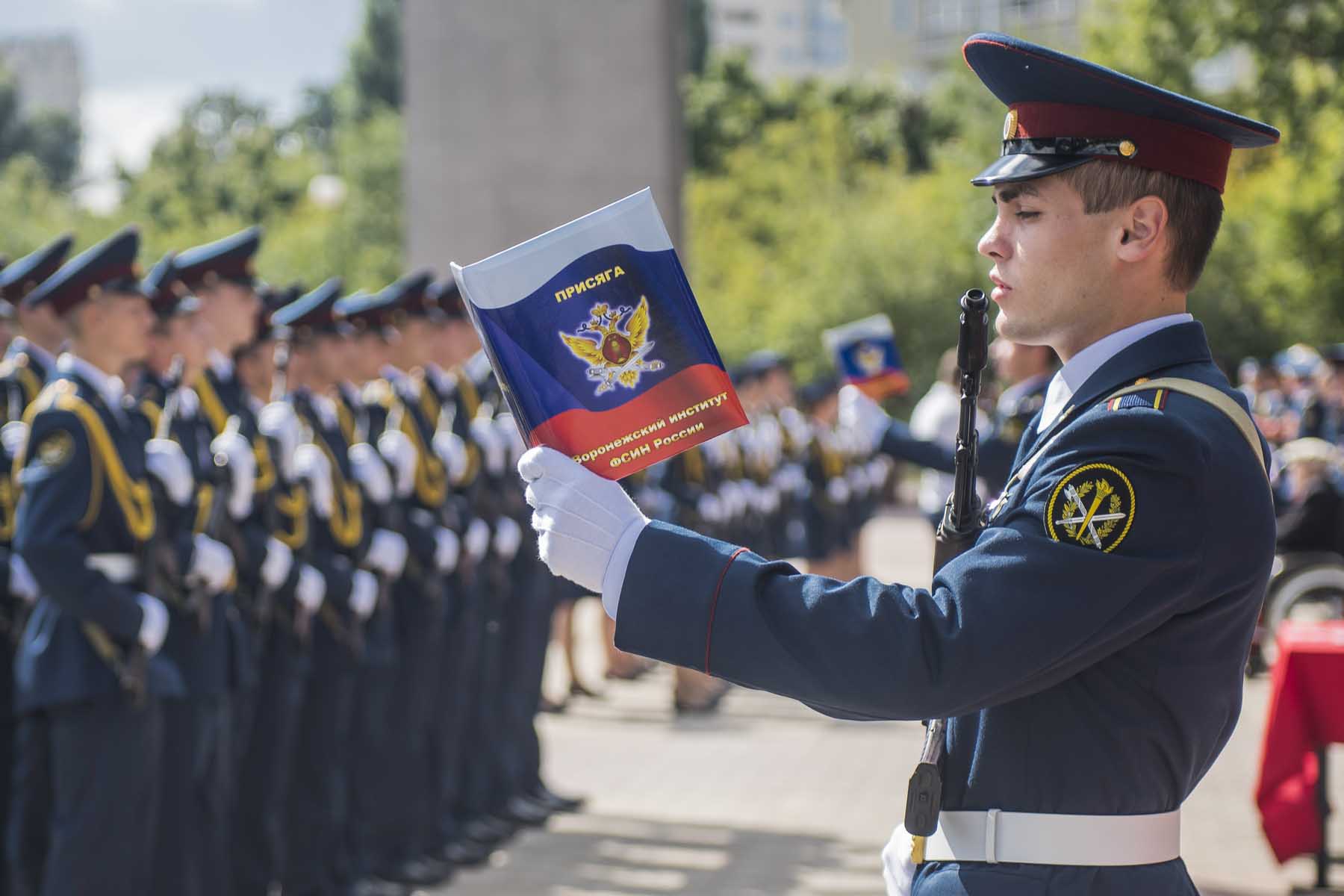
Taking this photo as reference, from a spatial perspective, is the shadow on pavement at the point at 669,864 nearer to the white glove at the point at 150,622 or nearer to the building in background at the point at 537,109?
the white glove at the point at 150,622

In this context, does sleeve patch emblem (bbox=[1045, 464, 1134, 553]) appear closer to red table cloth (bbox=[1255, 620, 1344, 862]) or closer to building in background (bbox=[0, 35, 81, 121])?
red table cloth (bbox=[1255, 620, 1344, 862])

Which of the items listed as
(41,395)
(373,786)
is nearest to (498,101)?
(373,786)

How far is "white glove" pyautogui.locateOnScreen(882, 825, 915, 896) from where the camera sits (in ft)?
6.85

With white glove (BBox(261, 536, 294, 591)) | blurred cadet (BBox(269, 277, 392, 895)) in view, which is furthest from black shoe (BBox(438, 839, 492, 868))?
white glove (BBox(261, 536, 294, 591))

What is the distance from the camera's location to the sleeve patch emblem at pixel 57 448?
4.28 m

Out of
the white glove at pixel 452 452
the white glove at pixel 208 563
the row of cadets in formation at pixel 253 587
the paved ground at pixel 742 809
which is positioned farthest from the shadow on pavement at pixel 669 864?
the white glove at pixel 208 563

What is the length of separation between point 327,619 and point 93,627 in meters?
1.43

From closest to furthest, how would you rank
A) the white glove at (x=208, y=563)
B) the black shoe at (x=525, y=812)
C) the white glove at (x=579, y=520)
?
the white glove at (x=579, y=520), the white glove at (x=208, y=563), the black shoe at (x=525, y=812)

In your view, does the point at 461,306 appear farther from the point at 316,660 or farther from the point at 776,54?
the point at 776,54

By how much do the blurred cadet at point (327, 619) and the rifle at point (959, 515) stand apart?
3.69 metres

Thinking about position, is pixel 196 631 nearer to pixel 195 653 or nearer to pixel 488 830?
pixel 195 653

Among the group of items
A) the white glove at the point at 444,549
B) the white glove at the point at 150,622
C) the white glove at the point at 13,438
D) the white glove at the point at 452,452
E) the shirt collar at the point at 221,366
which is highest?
the shirt collar at the point at 221,366

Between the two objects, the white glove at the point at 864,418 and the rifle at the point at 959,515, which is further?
the white glove at the point at 864,418

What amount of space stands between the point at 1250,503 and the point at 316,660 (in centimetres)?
439
